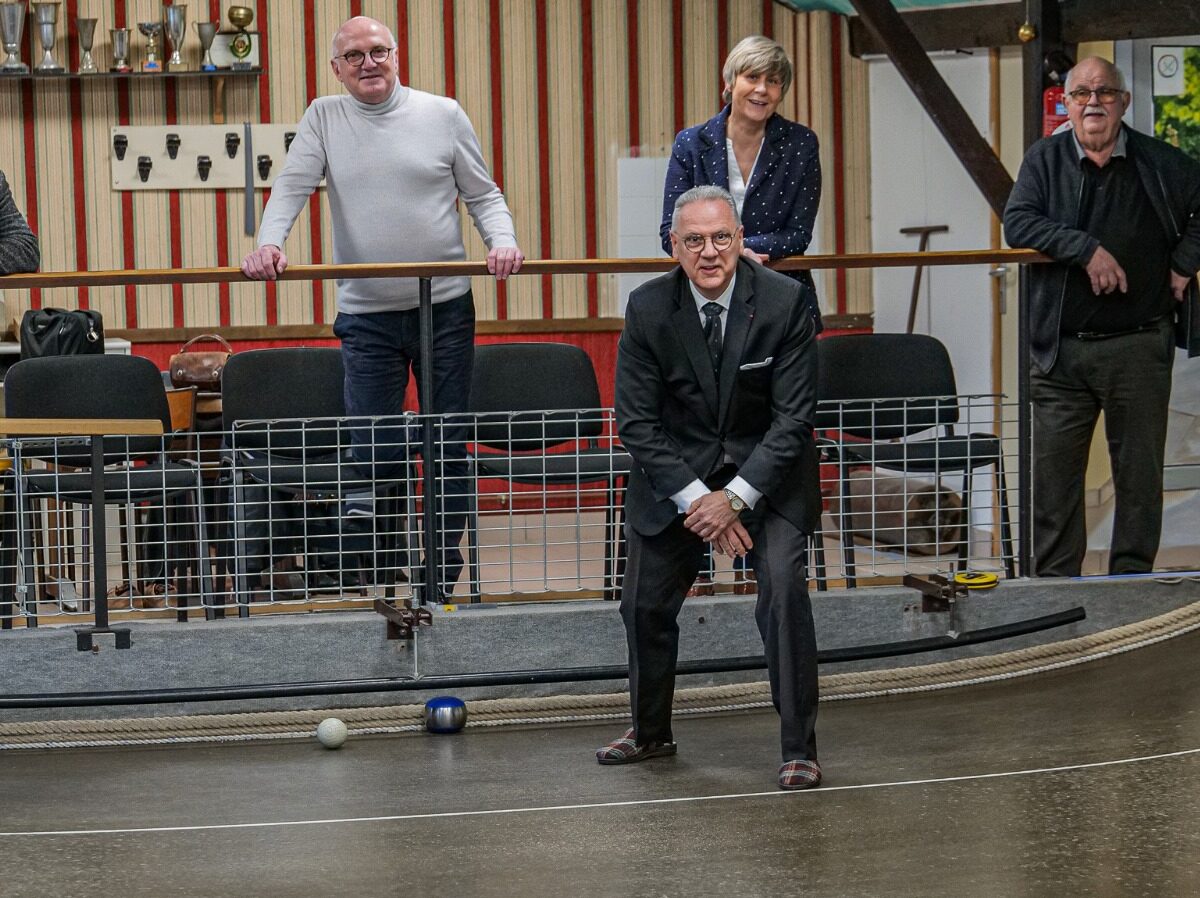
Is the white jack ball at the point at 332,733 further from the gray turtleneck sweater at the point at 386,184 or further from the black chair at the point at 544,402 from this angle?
the gray turtleneck sweater at the point at 386,184

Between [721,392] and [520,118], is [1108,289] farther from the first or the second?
[520,118]

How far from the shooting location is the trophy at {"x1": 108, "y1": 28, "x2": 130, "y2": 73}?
310 inches

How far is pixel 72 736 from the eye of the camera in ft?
13.6

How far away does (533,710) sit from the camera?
4305 mm

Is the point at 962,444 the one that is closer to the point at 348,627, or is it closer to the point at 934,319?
the point at 348,627

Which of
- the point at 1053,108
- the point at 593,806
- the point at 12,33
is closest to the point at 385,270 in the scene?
the point at 593,806

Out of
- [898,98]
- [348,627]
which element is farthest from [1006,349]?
[348,627]

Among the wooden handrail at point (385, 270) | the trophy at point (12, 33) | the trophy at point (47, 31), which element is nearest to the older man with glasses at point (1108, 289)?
the wooden handrail at point (385, 270)

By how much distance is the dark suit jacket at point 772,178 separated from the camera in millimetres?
4535

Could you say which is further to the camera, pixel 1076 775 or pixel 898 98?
pixel 898 98

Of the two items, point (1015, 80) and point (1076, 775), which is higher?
point (1015, 80)

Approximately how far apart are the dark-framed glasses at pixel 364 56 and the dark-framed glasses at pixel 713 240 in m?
1.26

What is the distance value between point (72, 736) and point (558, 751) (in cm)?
122

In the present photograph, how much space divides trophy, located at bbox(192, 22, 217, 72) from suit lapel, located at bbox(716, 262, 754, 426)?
5.04 metres
